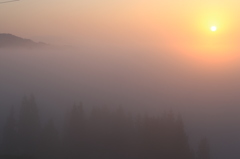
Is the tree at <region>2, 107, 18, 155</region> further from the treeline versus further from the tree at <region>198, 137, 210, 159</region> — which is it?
the tree at <region>198, 137, 210, 159</region>

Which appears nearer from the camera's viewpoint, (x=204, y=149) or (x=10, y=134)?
(x=204, y=149)

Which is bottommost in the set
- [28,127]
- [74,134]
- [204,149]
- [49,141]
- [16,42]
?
[204,149]

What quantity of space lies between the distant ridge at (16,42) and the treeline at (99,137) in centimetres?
815

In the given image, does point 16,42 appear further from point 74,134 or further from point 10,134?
point 74,134

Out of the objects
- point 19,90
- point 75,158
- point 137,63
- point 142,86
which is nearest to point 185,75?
point 142,86

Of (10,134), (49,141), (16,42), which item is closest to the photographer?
(49,141)

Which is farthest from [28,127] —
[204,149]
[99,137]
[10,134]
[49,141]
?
[204,149]

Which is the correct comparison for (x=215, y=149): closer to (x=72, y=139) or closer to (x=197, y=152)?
(x=197, y=152)

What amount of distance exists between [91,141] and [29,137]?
2.37 metres

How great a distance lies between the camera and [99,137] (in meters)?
11.0

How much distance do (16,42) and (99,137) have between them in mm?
13254

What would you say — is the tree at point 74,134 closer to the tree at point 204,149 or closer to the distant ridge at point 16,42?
the tree at point 204,149

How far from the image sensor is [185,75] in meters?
18.7

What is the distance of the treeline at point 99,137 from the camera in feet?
31.9
